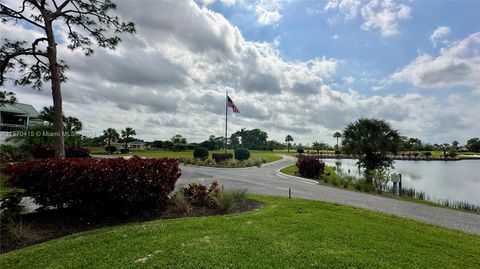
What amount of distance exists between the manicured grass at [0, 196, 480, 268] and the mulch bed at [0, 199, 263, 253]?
0.59m

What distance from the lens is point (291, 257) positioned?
384 centimetres

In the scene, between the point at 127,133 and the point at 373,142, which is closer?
the point at 373,142

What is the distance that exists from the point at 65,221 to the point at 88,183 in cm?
107

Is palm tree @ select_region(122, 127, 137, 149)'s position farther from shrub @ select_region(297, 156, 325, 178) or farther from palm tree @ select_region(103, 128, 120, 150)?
shrub @ select_region(297, 156, 325, 178)

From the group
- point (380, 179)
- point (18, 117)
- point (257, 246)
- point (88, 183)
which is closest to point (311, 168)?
point (380, 179)

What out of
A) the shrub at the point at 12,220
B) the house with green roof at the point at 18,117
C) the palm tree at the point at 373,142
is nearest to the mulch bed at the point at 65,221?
the shrub at the point at 12,220

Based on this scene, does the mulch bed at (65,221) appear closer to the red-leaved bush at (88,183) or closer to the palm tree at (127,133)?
the red-leaved bush at (88,183)

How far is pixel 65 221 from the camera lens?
236 inches

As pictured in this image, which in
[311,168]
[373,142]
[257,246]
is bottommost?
[257,246]

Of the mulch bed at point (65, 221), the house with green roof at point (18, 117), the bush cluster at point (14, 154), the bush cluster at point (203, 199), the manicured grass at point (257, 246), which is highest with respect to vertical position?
the house with green roof at point (18, 117)

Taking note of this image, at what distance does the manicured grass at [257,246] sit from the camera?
3.74 metres

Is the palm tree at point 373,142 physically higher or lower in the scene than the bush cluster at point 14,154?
higher

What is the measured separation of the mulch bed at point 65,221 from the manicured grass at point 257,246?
1.94 ft

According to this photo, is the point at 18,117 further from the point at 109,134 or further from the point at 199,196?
the point at 199,196
